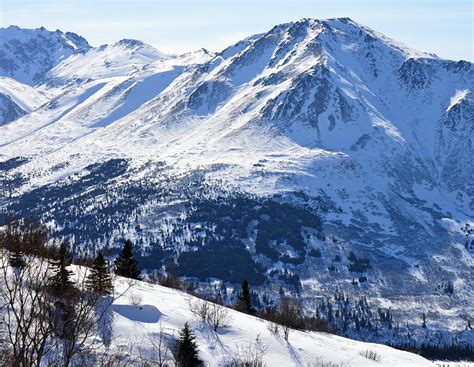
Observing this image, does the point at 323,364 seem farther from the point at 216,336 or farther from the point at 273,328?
the point at 216,336

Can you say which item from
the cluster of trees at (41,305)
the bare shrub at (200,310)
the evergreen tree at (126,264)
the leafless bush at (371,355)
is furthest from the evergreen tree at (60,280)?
the evergreen tree at (126,264)

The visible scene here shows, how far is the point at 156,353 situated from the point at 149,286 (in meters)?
20.9

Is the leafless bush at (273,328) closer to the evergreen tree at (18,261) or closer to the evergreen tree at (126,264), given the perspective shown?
the evergreen tree at (126,264)

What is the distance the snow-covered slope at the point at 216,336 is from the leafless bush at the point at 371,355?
54 centimetres

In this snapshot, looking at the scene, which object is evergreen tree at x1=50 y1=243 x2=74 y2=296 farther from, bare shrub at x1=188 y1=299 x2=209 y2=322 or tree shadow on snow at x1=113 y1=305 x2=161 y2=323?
bare shrub at x1=188 y1=299 x2=209 y2=322

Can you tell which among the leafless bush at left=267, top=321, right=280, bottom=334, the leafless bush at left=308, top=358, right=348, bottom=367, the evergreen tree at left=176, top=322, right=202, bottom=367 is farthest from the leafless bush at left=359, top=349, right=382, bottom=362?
the evergreen tree at left=176, top=322, right=202, bottom=367

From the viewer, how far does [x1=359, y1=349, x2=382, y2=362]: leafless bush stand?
66569mm

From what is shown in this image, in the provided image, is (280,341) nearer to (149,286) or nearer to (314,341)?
(314,341)

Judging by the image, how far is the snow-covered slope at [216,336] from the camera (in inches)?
2105

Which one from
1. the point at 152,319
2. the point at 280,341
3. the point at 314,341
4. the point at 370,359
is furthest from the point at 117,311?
the point at 370,359

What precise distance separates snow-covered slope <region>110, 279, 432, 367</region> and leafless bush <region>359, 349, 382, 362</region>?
1.77 feet

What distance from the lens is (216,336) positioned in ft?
189

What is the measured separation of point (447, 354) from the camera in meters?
188

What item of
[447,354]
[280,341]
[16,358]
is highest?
[16,358]
